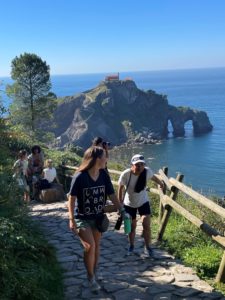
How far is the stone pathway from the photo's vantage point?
516 cm

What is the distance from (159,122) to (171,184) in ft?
430

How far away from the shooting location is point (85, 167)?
5.00 metres

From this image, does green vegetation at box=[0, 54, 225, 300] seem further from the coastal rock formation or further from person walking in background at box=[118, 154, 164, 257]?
the coastal rock formation

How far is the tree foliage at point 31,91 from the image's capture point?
1543 inches

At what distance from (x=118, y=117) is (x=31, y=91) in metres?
93.2

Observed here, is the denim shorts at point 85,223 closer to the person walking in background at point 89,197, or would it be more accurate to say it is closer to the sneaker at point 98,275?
the person walking in background at point 89,197

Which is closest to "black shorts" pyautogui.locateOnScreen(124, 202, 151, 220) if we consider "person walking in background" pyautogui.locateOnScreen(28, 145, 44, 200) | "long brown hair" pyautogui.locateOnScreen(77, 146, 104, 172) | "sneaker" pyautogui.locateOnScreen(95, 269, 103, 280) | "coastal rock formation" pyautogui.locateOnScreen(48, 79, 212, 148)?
"sneaker" pyautogui.locateOnScreen(95, 269, 103, 280)

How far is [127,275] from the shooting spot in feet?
19.1

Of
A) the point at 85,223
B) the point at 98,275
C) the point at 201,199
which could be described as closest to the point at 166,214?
the point at 201,199

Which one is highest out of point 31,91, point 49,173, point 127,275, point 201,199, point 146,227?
point 31,91

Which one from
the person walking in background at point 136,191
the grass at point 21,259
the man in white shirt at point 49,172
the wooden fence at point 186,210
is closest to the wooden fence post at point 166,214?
the wooden fence at point 186,210

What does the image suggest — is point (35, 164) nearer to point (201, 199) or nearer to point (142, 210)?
point (142, 210)

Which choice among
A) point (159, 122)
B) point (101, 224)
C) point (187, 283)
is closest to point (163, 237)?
point (187, 283)

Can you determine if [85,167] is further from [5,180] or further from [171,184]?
[171,184]
